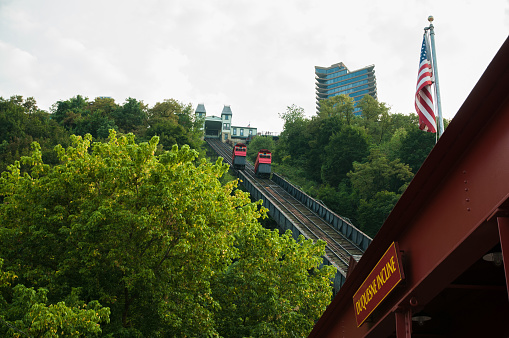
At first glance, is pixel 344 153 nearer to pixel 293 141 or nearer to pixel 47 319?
pixel 293 141

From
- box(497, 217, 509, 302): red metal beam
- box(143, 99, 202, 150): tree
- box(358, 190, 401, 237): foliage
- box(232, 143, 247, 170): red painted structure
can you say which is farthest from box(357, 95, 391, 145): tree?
box(497, 217, 509, 302): red metal beam

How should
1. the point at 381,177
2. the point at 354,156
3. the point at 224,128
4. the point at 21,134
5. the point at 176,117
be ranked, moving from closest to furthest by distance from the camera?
the point at 381,177, the point at 21,134, the point at 354,156, the point at 176,117, the point at 224,128

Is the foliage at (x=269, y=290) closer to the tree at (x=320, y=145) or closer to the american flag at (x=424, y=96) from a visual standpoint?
the american flag at (x=424, y=96)

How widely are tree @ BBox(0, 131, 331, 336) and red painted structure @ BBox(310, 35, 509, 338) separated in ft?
29.1

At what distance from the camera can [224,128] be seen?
114m

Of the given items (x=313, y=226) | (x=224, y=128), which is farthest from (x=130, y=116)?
(x=224, y=128)

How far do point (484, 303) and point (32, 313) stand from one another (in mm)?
9823

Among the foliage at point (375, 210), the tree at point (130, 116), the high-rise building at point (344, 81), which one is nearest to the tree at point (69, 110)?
the tree at point (130, 116)

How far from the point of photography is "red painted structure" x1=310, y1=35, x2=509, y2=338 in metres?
3.53

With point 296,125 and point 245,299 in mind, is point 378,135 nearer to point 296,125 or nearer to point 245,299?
point 296,125

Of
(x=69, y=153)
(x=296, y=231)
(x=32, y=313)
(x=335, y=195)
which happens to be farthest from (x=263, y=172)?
(x=32, y=313)

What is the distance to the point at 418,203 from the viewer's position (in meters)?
4.72

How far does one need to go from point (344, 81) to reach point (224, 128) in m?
84.1

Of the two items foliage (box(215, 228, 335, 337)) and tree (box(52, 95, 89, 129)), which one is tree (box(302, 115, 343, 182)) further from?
foliage (box(215, 228, 335, 337))
